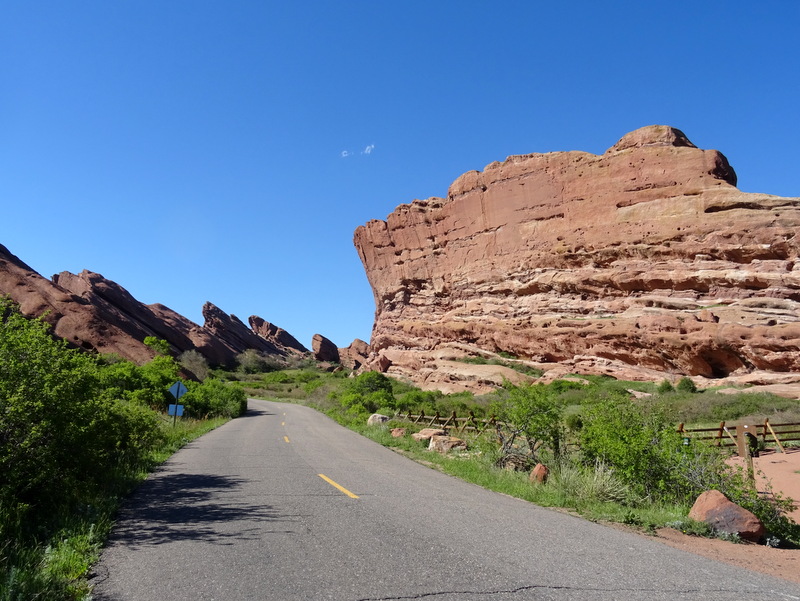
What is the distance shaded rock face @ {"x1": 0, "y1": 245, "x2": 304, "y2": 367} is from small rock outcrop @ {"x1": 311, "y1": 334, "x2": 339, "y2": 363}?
17.9 metres

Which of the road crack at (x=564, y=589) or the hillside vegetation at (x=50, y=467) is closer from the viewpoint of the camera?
the road crack at (x=564, y=589)

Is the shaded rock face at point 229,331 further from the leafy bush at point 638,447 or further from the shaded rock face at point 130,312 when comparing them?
the leafy bush at point 638,447

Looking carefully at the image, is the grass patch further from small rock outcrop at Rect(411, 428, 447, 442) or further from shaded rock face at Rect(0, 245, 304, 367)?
small rock outcrop at Rect(411, 428, 447, 442)

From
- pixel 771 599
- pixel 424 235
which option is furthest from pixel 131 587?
pixel 424 235

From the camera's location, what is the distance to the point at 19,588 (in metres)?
3.83

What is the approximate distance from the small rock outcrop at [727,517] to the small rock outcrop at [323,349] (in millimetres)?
116818

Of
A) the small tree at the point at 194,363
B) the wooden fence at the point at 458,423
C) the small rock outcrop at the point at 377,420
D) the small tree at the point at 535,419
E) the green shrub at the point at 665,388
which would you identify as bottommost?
the small rock outcrop at the point at 377,420

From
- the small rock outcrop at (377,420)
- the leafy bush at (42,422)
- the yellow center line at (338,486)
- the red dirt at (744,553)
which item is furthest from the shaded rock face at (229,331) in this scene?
the red dirt at (744,553)

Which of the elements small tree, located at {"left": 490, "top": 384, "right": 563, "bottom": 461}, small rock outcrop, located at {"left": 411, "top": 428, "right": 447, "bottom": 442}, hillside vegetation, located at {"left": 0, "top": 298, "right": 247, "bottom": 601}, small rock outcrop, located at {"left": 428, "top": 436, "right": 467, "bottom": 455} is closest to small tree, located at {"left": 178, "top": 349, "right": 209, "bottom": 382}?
small rock outcrop, located at {"left": 411, "top": 428, "right": 447, "bottom": 442}

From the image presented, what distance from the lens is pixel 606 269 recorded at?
44875 mm

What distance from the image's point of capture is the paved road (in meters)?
4.22

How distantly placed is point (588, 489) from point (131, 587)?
7.59m

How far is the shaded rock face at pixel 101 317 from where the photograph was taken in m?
41.8

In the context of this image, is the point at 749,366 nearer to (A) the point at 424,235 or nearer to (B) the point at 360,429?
(B) the point at 360,429
